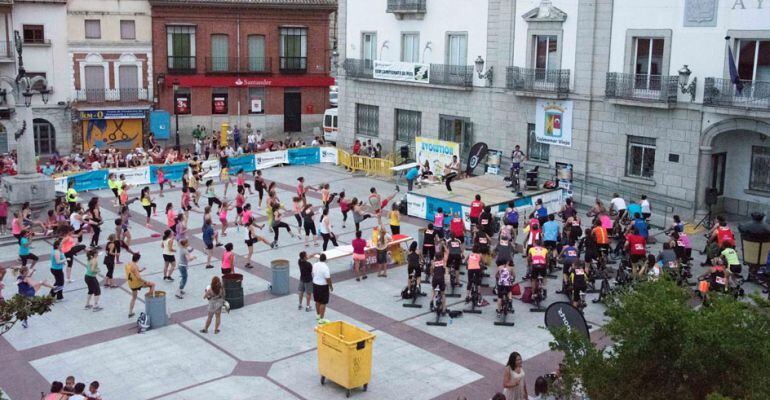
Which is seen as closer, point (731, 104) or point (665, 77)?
point (731, 104)

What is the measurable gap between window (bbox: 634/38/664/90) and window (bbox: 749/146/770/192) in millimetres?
4017

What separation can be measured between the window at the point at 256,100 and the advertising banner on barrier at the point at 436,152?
17.3 m

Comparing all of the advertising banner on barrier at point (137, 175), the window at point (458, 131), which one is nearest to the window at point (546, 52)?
the window at point (458, 131)

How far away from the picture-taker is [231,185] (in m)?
37.1

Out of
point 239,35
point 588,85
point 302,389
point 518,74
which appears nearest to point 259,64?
point 239,35

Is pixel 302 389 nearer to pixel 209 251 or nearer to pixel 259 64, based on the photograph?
pixel 209 251

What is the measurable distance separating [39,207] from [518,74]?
1929cm

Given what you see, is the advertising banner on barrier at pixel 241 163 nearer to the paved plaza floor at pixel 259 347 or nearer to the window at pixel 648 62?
the paved plaza floor at pixel 259 347

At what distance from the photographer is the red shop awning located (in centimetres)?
4956

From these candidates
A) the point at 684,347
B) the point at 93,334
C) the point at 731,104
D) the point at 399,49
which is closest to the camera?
the point at 684,347

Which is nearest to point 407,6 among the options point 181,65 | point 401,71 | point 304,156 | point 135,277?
point 401,71

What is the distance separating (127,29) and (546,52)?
25461 mm

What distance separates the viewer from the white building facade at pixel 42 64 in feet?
144

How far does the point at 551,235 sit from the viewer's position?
23766 mm
